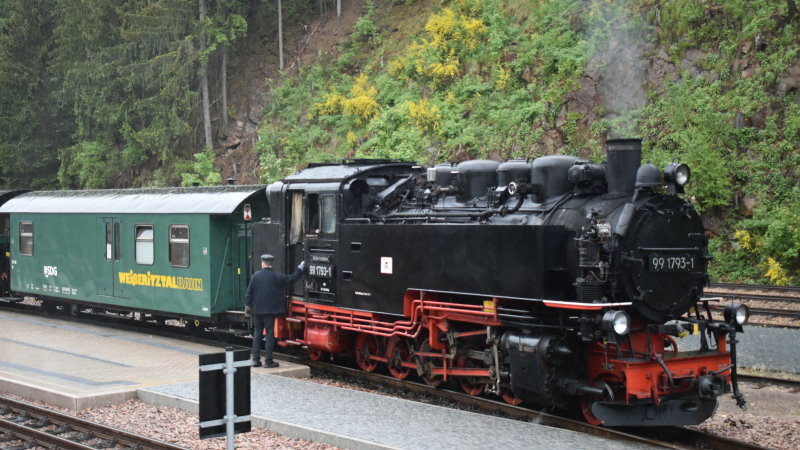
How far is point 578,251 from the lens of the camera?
8.20 metres

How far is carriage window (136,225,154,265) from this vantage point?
15117 millimetres

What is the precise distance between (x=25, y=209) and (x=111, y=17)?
63.7 ft

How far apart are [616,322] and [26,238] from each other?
15.3m

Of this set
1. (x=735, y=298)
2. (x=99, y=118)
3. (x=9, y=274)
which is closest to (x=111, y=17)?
(x=99, y=118)

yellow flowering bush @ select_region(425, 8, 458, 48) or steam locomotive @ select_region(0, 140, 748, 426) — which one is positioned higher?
yellow flowering bush @ select_region(425, 8, 458, 48)

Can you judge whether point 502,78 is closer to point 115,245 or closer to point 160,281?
point 115,245

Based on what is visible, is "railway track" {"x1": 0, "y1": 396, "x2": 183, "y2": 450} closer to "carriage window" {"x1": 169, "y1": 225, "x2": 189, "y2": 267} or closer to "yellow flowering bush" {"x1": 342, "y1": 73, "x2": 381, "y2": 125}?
"carriage window" {"x1": 169, "y1": 225, "x2": 189, "y2": 267}

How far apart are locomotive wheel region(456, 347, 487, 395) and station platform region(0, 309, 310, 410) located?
7.97 ft

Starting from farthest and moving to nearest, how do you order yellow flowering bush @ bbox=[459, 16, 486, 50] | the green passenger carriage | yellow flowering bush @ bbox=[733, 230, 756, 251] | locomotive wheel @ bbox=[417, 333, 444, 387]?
yellow flowering bush @ bbox=[459, 16, 486, 50], yellow flowering bush @ bbox=[733, 230, 756, 251], the green passenger carriage, locomotive wheel @ bbox=[417, 333, 444, 387]

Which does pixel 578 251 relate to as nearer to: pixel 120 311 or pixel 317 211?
pixel 317 211

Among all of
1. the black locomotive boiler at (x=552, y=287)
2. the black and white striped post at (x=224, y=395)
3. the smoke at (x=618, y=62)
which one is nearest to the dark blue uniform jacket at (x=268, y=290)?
the black locomotive boiler at (x=552, y=287)

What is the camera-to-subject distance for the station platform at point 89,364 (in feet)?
32.1

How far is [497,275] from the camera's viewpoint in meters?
8.82

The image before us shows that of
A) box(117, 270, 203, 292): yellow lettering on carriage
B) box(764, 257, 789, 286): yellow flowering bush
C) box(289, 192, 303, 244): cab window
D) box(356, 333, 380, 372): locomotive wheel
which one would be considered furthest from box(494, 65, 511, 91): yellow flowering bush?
box(356, 333, 380, 372): locomotive wheel
